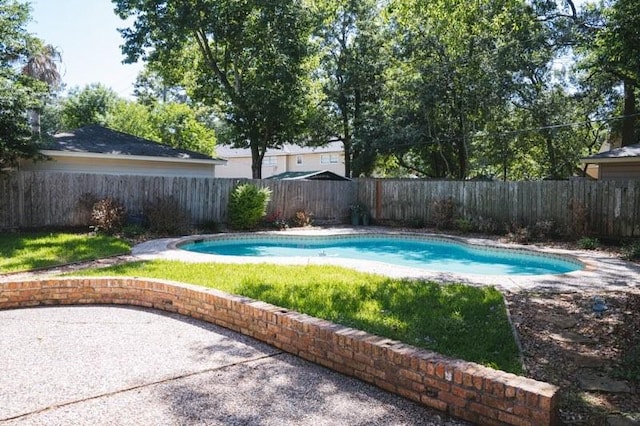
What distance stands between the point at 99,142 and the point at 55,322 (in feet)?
42.4

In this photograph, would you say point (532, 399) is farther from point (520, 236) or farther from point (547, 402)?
point (520, 236)

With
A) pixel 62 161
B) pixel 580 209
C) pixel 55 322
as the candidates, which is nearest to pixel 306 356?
pixel 55 322

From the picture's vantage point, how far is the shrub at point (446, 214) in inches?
645

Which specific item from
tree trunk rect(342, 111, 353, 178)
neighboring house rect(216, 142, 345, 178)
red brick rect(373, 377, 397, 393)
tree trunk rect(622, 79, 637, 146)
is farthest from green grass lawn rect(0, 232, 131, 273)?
neighboring house rect(216, 142, 345, 178)

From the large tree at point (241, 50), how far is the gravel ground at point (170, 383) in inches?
603

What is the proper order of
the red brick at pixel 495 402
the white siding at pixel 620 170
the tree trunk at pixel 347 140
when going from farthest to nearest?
the tree trunk at pixel 347 140
the white siding at pixel 620 170
the red brick at pixel 495 402

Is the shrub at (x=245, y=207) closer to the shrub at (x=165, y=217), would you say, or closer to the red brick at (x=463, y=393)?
the shrub at (x=165, y=217)

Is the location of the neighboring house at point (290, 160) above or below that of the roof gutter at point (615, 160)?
above

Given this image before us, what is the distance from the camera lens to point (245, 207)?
1539 cm

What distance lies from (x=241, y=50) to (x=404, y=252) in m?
11.7

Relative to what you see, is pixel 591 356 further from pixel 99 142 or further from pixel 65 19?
pixel 65 19

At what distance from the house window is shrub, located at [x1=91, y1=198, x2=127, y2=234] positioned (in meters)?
22.1

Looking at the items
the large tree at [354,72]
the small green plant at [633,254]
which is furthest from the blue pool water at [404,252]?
the large tree at [354,72]

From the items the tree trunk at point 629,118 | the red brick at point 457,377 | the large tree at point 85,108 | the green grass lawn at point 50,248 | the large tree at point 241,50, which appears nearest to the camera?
the red brick at point 457,377
